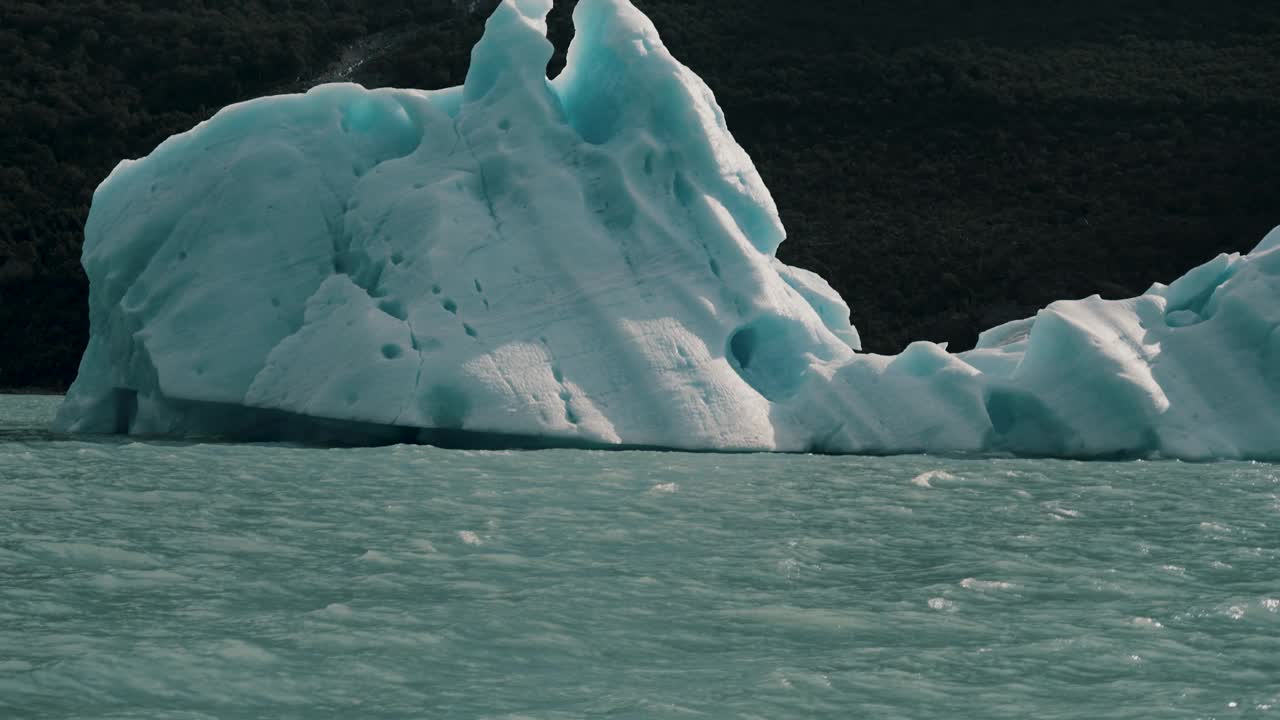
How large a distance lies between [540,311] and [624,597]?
6.24 meters

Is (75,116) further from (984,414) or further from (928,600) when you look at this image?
(928,600)

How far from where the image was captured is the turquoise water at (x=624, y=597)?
3998 millimetres

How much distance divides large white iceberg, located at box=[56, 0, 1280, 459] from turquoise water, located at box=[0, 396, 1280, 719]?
7.07 feet

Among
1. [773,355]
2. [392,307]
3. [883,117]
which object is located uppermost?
[392,307]

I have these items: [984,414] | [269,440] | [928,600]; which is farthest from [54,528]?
[984,414]

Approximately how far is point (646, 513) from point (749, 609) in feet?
7.43

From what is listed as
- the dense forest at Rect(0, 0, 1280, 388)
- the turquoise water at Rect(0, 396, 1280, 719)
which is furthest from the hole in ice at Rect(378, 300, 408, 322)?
the dense forest at Rect(0, 0, 1280, 388)

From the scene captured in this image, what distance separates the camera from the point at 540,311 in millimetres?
11289

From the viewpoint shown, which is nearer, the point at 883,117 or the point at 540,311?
the point at 540,311

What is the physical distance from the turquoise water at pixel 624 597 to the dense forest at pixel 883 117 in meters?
27.1

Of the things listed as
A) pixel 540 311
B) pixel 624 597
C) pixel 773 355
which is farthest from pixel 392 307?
pixel 624 597

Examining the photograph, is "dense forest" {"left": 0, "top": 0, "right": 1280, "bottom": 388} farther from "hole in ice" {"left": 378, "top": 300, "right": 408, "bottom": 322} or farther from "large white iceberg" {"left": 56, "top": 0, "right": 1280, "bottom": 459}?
"hole in ice" {"left": 378, "top": 300, "right": 408, "bottom": 322}

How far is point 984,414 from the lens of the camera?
38.0ft

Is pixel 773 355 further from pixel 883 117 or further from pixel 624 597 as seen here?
pixel 883 117
